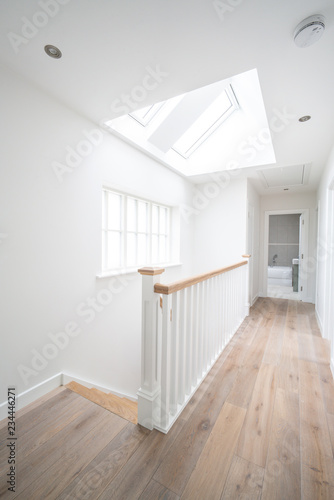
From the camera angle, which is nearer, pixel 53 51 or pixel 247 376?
pixel 53 51

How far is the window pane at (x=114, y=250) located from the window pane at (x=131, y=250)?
0.16 meters

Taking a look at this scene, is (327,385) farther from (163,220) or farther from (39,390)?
(163,220)

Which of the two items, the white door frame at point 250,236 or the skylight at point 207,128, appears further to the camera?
the white door frame at point 250,236

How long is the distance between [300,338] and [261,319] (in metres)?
0.78

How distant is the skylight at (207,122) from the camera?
10.3 feet

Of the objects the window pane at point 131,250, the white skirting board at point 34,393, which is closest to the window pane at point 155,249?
the window pane at point 131,250

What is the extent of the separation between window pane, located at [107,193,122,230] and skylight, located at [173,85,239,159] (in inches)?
58.0

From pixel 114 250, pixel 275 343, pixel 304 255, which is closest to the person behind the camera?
→ pixel 275 343

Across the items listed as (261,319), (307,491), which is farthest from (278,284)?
(307,491)

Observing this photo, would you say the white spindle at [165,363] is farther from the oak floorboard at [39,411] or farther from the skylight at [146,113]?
the skylight at [146,113]

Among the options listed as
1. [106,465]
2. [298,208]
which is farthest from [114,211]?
[298,208]

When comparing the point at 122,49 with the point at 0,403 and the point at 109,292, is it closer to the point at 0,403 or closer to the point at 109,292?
the point at 109,292

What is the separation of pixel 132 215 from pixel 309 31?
2.55 meters

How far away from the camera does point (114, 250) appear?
9.86 feet
